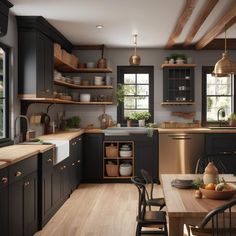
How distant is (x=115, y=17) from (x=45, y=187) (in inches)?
95.3

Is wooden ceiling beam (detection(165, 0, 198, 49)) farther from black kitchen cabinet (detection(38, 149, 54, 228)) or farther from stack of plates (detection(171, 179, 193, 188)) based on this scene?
black kitchen cabinet (detection(38, 149, 54, 228))

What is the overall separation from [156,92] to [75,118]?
1.71m

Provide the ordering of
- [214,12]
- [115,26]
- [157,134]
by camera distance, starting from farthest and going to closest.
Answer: [157,134], [115,26], [214,12]

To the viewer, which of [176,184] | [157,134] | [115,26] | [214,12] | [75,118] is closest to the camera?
[176,184]

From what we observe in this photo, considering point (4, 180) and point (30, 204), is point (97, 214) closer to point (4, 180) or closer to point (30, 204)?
point (30, 204)

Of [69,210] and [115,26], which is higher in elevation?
[115,26]

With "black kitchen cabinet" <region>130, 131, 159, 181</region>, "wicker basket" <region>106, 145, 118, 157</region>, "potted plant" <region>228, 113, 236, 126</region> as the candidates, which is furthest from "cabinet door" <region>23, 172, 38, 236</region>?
"potted plant" <region>228, 113, 236, 126</region>

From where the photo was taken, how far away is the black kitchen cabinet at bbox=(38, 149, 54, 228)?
4070 millimetres

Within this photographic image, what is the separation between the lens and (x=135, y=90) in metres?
7.56

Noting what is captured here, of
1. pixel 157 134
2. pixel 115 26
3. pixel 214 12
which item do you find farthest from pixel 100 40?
pixel 214 12

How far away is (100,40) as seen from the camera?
6664mm

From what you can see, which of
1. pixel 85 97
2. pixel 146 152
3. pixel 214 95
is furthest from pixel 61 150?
pixel 214 95

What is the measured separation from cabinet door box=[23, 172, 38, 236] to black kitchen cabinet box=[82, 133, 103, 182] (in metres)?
2.71

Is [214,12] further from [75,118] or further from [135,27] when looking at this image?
[75,118]
